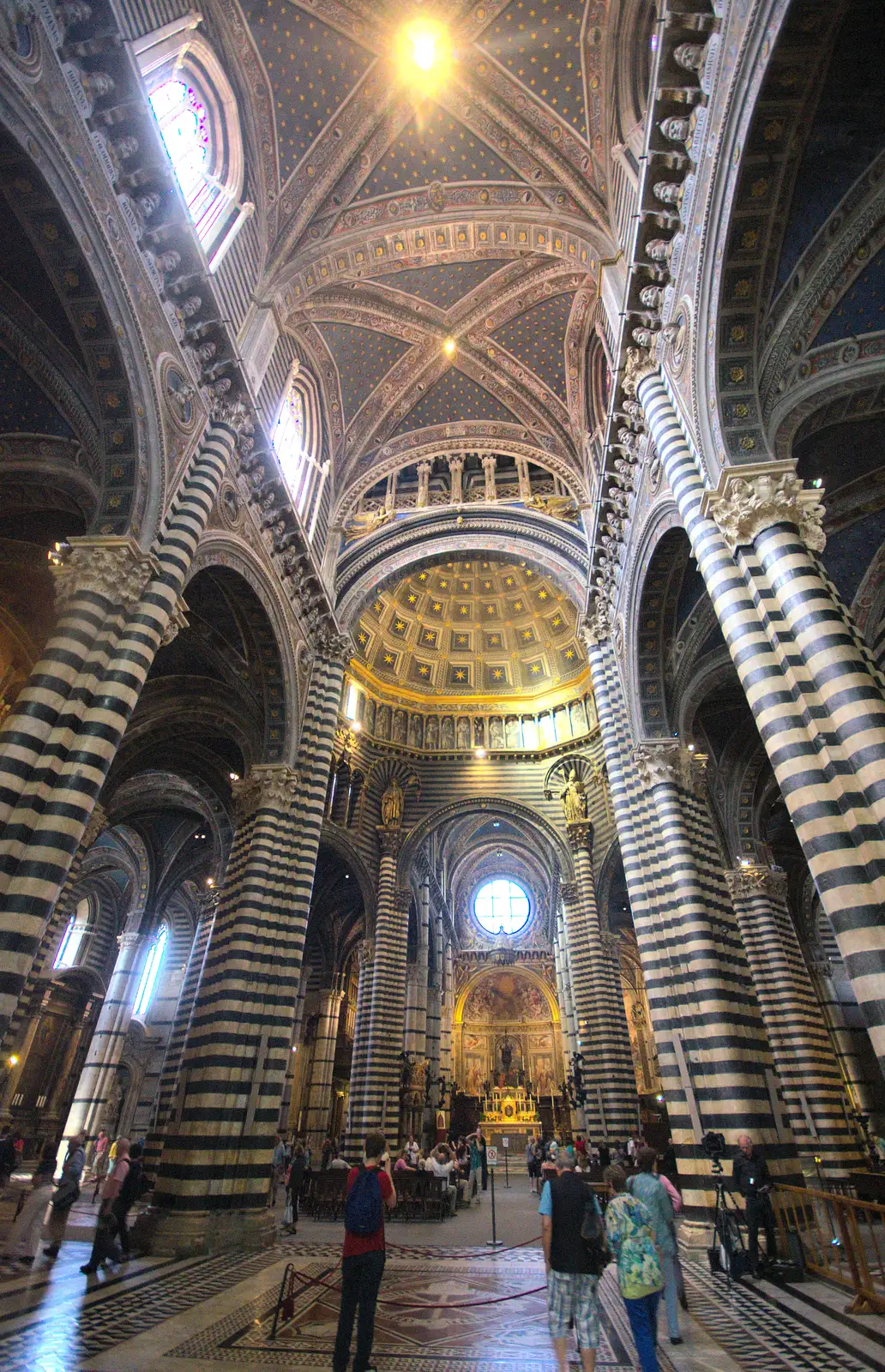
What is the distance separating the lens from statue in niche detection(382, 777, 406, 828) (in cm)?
2705

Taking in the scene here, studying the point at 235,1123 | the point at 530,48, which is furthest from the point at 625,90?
the point at 235,1123

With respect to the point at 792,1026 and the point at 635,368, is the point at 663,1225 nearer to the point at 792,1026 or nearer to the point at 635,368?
the point at 635,368

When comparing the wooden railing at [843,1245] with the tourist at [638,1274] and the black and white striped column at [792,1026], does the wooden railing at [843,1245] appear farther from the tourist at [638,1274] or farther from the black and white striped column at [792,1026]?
the black and white striped column at [792,1026]

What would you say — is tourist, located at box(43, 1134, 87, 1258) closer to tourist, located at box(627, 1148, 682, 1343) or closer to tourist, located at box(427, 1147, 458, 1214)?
tourist, located at box(627, 1148, 682, 1343)

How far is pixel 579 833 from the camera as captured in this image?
85.5 feet

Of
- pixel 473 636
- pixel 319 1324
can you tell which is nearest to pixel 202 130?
pixel 319 1324

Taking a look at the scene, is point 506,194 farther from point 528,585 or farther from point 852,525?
point 528,585

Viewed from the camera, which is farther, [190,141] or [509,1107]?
[509,1107]

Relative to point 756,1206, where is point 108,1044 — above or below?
above

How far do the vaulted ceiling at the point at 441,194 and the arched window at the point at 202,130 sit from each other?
147 centimetres

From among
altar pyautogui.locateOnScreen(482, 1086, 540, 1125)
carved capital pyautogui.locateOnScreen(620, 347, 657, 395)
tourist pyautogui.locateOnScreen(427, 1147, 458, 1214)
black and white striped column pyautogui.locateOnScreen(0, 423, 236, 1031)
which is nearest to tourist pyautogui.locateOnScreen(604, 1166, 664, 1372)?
black and white striped column pyautogui.locateOnScreen(0, 423, 236, 1031)

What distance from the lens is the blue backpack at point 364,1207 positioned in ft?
14.8

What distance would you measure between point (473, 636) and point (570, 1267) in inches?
1093

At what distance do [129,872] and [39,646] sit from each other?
16786 mm
